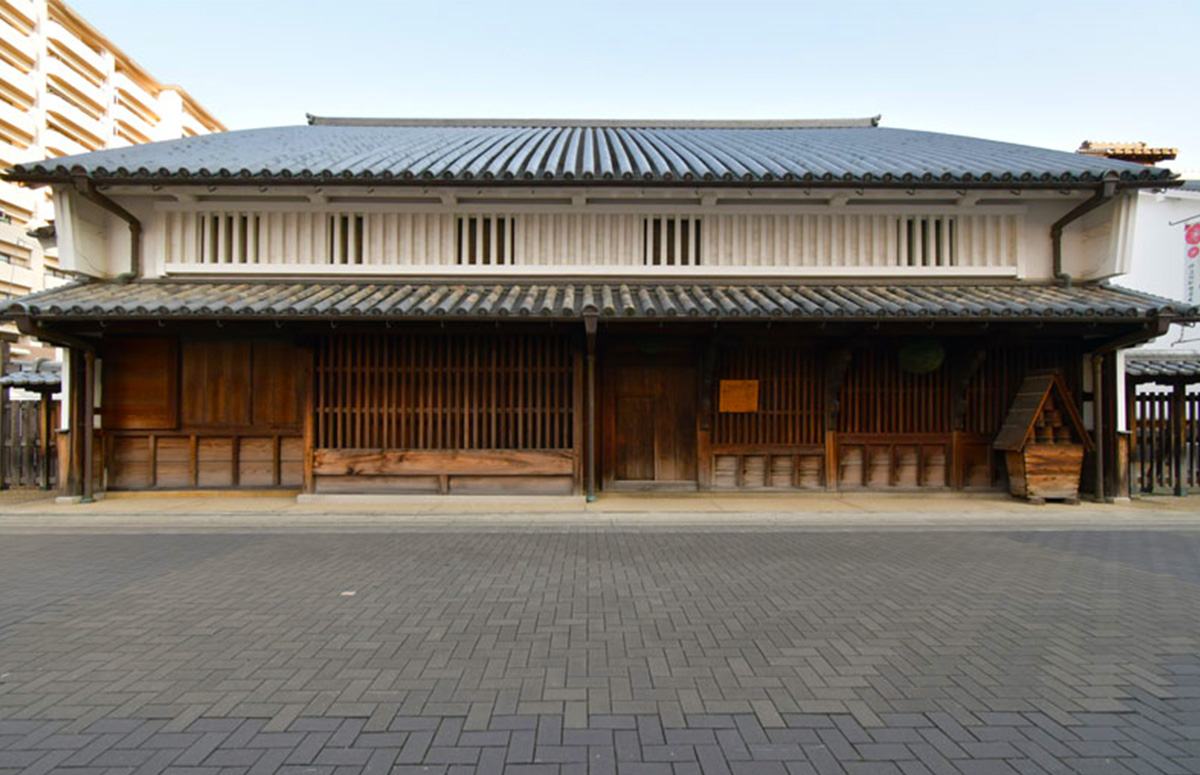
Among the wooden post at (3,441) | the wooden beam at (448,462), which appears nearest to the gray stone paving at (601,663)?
the wooden beam at (448,462)

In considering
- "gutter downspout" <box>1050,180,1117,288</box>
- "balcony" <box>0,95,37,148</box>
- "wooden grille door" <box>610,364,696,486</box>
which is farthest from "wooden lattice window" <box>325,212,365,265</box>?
"balcony" <box>0,95,37,148</box>

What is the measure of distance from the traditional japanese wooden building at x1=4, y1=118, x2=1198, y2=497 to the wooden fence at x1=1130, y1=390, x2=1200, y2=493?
1784 mm

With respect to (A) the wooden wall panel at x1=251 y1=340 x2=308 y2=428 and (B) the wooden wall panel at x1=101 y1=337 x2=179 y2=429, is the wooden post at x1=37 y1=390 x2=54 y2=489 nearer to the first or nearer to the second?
(B) the wooden wall panel at x1=101 y1=337 x2=179 y2=429

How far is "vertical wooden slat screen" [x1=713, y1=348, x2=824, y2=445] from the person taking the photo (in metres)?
10.9

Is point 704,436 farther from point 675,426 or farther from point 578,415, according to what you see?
point 578,415

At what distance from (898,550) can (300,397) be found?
31.5 ft

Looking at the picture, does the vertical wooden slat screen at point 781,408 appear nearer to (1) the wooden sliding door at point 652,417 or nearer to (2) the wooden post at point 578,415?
(1) the wooden sliding door at point 652,417

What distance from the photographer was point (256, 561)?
6664 millimetres

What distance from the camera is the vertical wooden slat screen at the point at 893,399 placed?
10.9 m

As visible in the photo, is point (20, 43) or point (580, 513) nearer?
point (580, 513)

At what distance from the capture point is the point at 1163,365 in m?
11.6

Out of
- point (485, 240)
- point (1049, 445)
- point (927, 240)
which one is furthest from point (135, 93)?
point (1049, 445)

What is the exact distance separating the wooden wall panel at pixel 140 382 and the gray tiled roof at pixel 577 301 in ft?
3.22

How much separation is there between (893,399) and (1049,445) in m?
2.46
